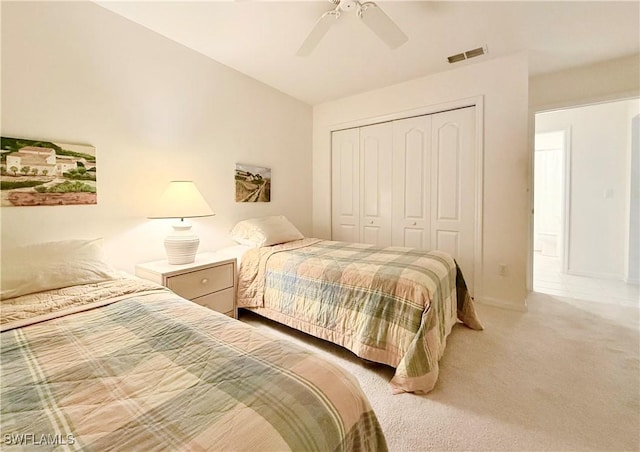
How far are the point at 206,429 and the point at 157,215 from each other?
6.24 feet

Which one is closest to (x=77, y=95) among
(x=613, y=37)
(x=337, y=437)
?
(x=337, y=437)

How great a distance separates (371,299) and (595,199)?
13.9 ft

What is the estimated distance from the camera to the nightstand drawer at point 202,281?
6.55 feet

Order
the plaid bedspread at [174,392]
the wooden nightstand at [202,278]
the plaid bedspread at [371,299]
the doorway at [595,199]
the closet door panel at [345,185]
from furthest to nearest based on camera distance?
the closet door panel at [345,185], the doorway at [595,199], the wooden nightstand at [202,278], the plaid bedspread at [371,299], the plaid bedspread at [174,392]

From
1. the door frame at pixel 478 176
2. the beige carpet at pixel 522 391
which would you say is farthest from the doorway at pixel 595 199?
the beige carpet at pixel 522 391

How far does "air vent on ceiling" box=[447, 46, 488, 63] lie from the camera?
8.68 ft

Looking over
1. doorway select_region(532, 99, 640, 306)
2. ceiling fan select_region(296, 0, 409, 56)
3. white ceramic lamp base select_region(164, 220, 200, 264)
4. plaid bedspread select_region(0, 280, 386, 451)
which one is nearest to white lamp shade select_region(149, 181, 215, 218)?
white ceramic lamp base select_region(164, 220, 200, 264)

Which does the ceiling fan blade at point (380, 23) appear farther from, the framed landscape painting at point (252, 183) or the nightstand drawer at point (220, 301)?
the nightstand drawer at point (220, 301)

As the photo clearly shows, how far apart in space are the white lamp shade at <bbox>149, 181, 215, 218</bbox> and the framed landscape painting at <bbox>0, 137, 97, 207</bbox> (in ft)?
1.41

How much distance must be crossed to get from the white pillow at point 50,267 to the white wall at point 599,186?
542 cm

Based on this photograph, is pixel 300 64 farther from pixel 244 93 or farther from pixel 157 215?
pixel 157 215

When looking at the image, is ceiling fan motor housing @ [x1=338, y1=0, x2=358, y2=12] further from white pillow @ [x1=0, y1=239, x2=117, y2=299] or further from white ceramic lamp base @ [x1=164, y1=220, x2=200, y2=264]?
white pillow @ [x1=0, y1=239, x2=117, y2=299]

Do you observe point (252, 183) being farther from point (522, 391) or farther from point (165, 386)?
point (522, 391)

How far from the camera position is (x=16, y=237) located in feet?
5.48
